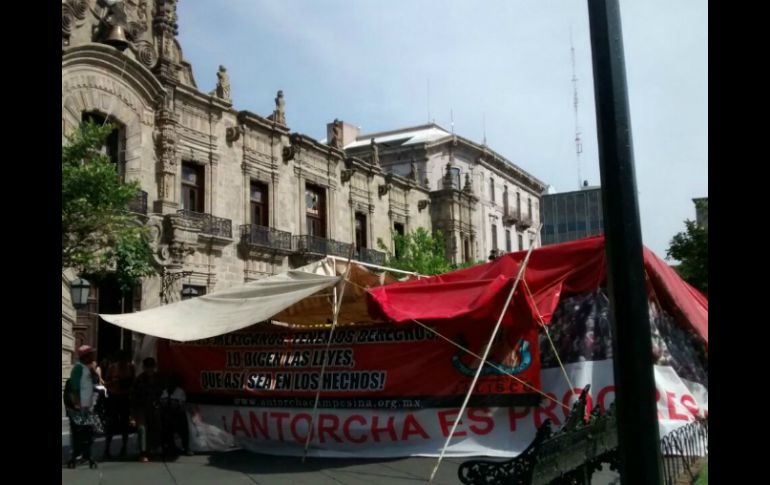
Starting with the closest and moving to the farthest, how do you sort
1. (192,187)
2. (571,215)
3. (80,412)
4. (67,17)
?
(80,412), (67,17), (192,187), (571,215)

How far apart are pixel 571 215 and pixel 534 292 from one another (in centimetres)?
7213

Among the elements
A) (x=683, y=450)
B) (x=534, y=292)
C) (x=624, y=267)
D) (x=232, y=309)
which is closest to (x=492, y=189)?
(x=232, y=309)

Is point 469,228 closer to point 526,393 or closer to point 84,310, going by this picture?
point 84,310

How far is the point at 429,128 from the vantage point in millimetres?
48812

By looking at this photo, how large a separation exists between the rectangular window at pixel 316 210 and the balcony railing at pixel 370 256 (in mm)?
2274

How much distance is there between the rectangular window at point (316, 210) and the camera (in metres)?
27.5

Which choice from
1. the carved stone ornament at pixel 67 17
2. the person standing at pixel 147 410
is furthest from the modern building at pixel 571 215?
the person standing at pixel 147 410

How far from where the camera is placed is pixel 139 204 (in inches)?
771

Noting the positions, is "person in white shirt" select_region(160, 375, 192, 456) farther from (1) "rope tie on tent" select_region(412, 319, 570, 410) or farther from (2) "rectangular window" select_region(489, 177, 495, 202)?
(2) "rectangular window" select_region(489, 177, 495, 202)

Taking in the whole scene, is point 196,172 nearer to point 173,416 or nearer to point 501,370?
point 173,416

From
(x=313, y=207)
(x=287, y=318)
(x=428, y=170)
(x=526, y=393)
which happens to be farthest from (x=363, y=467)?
(x=428, y=170)

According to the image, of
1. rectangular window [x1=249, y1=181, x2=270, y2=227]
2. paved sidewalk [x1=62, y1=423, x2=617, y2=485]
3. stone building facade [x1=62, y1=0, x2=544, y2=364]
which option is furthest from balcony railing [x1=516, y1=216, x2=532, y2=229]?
paved sidewalk [x1=62, y1=423, x2=617, y2=485]

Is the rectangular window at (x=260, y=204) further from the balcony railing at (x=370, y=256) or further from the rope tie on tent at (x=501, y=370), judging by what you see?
the rope tie on tent at (x=501, y=370)
